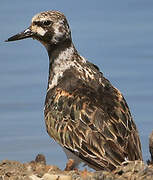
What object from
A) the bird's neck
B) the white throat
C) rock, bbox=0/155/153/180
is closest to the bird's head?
the bird's neck

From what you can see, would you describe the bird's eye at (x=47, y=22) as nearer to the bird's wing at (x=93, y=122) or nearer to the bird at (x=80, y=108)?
the bird at (x=80, y=108)

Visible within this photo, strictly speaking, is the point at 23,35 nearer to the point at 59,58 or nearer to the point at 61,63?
the point at 59,58

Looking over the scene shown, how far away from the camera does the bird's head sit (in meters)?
14.7

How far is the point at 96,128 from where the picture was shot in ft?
41.0

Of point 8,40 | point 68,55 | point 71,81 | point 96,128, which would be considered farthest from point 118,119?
point 8,40

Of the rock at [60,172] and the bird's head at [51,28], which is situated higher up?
the bird's head at [51,28]

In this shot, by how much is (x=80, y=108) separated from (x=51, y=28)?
2.72 metres

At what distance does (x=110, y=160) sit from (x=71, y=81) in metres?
2.51

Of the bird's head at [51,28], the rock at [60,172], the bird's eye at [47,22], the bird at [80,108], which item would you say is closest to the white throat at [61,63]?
the bird at [80,108]

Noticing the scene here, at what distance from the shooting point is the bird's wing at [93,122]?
12273 mm

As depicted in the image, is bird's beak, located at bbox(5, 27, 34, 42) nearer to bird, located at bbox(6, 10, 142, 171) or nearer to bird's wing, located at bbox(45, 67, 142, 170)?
bird, located at bbox(6, 10, 142, 171)

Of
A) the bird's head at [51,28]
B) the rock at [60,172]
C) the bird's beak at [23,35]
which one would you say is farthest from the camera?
the bird's beak at [23,35]

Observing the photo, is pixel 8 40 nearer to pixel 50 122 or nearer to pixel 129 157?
pixel 50 122

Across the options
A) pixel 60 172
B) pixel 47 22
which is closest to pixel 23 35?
pixel 47 22
